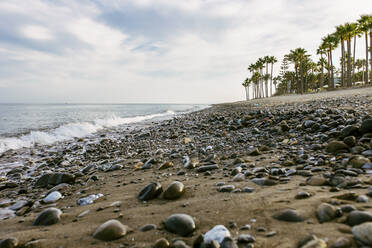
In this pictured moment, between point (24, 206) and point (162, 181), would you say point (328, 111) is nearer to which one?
point (162, 181)

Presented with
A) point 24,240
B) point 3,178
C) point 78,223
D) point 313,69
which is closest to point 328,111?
point 78,223

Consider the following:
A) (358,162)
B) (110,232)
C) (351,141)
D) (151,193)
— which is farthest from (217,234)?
(351,141)

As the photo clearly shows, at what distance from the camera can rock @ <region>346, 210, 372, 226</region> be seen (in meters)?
1.60

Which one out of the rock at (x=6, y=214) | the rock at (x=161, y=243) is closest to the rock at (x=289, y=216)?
the rock at (x=161, y=243)

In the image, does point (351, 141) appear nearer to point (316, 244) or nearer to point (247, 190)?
point (247, 190)

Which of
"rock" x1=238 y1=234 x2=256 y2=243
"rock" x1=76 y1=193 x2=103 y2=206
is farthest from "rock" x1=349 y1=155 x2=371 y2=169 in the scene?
"rock" x1=76 y1=193 x2=103 y2=206

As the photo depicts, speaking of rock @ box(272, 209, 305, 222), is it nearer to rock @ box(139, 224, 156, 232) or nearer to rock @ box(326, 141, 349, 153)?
rock @ box(139, 224, 156, 232)

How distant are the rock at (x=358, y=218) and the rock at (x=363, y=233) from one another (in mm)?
162

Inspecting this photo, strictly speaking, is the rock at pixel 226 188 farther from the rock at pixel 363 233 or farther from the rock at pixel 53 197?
the rock at pixel 53 197

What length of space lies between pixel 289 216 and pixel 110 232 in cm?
158

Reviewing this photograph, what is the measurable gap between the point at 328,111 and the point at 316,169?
4759mm

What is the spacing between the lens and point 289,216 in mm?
1852

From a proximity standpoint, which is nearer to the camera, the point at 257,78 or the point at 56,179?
the point at 56,179

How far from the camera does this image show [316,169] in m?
3.08
